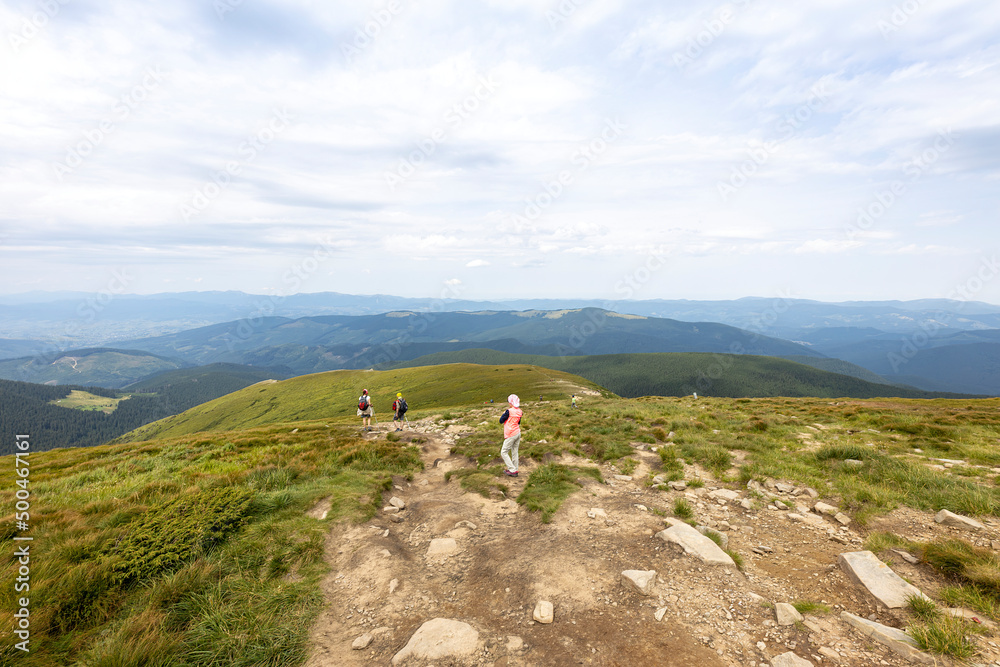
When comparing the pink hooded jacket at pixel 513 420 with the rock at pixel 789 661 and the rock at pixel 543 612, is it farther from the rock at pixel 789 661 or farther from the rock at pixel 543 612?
the rock at pixel 789 661

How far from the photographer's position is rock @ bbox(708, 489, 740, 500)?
11.2m

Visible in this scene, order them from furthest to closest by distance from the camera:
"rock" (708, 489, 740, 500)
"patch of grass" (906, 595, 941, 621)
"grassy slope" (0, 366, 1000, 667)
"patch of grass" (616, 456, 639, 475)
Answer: "patch of grass" (616, 456, 639, 475)
"rock" (708, 489, 740, 500)
"grassy slope" (0, 366, 1000, 667)
"patch of grass" (906, 595, 941, 621)

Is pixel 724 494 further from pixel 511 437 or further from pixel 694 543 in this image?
pixel 511 437

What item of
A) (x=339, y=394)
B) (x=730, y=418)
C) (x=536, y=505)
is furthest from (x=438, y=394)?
(x=536, y=505)

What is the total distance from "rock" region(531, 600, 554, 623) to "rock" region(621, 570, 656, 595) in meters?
1.76

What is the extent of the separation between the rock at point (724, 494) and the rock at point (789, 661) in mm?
6208

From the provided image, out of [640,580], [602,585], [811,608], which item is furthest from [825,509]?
[602,585]

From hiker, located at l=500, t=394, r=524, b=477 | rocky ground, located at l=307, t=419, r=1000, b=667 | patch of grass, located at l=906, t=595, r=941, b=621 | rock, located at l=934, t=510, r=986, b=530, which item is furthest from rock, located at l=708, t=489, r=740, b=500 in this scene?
hiker, located at l=500, t=394, r=524, b=477

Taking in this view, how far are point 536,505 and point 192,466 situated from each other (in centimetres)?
1521

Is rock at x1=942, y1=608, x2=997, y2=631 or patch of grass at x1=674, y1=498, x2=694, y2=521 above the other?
rock at x1=942, y1=608, x2=997, y2=631

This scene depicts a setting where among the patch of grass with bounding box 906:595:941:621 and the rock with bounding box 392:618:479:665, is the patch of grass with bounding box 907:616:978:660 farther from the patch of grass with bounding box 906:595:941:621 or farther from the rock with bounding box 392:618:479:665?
the rock with bounding box 392:618:479:665

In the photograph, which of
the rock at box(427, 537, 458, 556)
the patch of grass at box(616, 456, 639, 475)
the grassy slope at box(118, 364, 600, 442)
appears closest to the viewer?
the rock at box(427, 537, 458, 556)

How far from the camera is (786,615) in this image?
20.4ft

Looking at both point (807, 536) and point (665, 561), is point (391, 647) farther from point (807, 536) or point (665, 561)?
point (807, 536)
